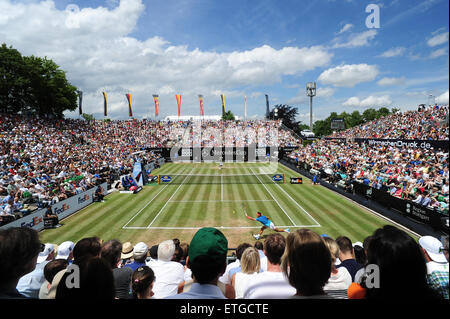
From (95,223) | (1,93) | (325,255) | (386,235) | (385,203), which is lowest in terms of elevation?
(95,223)

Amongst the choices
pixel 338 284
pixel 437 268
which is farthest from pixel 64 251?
pixel 437 268

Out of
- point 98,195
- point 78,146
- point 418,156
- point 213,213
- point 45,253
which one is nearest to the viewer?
point 418,156

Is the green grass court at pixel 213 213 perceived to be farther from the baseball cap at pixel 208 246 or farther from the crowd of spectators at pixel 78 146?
the baseball cap at pixel 208 246

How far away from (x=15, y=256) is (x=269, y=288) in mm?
2813

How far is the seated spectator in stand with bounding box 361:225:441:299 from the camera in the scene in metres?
1.97

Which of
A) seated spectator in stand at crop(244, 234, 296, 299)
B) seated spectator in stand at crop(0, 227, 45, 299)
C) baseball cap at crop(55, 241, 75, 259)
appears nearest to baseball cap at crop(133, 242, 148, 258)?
baseball cap at crop(55, 241, 75, 259)

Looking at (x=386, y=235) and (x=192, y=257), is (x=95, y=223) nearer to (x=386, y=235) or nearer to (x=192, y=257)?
(x=192, y=257)

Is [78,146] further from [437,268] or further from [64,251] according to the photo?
[437,268]

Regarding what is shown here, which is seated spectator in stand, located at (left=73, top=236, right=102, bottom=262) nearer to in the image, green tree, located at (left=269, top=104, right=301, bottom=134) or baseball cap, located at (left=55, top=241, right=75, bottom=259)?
baseball cap, located at (left=55, top=241, right=75, bottom=259)

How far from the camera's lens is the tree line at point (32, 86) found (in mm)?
39812

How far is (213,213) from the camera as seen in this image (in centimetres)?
1795

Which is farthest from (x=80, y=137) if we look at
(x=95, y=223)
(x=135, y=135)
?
(x=95, y=223)
